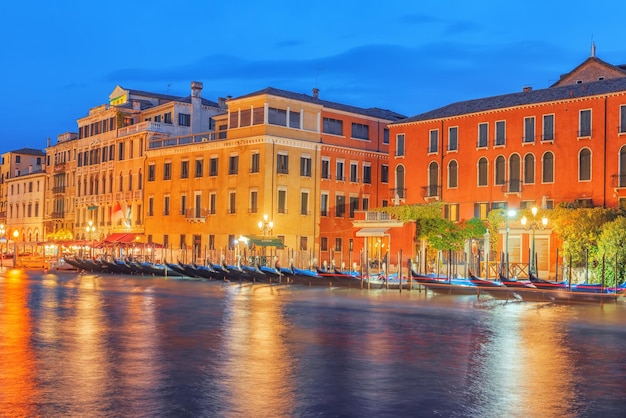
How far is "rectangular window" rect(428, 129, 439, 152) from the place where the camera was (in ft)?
152

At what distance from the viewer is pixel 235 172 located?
5025 centimetres

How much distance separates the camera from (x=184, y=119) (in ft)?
188

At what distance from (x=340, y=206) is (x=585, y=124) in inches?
660

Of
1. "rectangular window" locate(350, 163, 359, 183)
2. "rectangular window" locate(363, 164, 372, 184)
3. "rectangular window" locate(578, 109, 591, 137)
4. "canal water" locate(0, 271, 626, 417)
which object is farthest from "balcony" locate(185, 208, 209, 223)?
"canal water" locate(0, 271, 626, 417)

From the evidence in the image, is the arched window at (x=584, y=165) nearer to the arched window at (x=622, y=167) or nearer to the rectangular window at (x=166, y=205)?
the arched window at (x=622, y=167)

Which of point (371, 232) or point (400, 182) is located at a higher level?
point (400, 182)

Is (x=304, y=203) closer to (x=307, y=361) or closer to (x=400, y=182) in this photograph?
(x=400, y=182)

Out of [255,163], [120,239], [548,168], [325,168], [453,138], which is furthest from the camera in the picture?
[120,239]

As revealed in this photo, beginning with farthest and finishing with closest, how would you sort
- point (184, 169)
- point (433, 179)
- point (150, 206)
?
point (150, 206), point (184, 169), point (433, 179)

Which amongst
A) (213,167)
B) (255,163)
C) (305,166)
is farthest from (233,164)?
(305,166)

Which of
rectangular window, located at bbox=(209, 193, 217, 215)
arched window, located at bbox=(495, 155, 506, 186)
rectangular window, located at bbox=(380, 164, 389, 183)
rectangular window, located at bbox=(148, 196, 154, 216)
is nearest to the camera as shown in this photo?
arched window, located at bbox=(495, 155, 506, 186)

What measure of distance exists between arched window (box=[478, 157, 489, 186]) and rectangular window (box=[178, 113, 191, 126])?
21.9m

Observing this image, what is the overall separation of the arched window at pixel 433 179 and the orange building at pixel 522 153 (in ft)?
0.18

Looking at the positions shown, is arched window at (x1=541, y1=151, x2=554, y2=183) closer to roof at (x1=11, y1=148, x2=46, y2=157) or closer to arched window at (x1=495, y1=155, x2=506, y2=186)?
arched window at (x1=495, y1=155, x2=506, y2=186)
